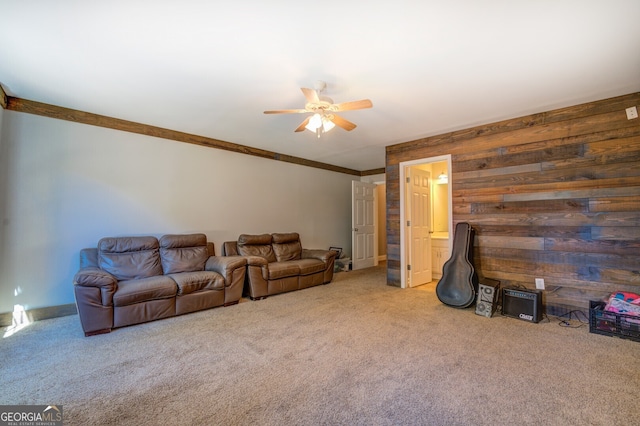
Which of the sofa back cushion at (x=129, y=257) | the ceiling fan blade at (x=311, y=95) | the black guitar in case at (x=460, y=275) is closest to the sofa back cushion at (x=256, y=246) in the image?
the sofa back cushion at (x=129, y=257)

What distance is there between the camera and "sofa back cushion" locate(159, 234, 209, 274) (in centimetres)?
393

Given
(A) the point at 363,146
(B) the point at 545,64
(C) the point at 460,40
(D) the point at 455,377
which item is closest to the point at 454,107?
(B) the point at 545,64

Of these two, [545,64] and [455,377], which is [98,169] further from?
[545,64]

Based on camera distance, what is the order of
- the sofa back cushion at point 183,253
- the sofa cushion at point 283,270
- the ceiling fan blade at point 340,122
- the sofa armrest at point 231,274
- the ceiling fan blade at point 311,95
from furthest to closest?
1. the sofa cushion at point 283,270
2. the sofa back cushion at point 183,253
3. the sofa armrest at point 231,274
4. the ceiling fan blade at point 340,122
5. the ceiling fan blade at point 311,95

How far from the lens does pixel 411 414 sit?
1688 mm

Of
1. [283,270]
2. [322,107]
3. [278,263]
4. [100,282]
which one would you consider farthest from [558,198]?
[100,282]

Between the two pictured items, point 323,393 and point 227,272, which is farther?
point 227,272

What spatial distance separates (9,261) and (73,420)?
101 inches

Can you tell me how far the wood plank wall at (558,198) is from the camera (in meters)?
3.03

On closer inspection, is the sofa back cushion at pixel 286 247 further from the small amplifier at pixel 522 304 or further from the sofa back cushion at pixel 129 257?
the small amplifier at pixel 522 304

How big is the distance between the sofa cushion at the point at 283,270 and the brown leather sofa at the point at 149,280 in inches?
17.1

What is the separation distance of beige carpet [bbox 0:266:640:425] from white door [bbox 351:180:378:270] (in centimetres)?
307

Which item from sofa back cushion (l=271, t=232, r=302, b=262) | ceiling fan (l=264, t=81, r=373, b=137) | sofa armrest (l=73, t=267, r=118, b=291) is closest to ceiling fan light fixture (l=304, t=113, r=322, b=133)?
ceiling fan (l=264, t=81, r=373, b=137)

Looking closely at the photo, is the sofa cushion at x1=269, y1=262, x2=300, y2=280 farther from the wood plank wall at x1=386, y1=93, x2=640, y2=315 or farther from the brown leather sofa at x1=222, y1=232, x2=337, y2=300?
the wood plank wall at x1=386, y1=93, x2=640, y2=315
